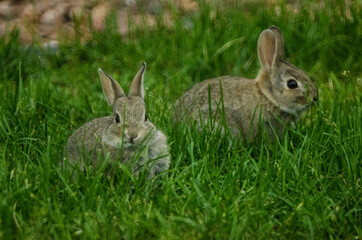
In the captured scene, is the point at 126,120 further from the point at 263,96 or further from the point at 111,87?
the point at 263,96

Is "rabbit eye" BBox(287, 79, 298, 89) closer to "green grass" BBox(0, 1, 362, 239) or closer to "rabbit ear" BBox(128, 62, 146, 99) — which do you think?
"green grass" BBox(0, 1, 362, 239)

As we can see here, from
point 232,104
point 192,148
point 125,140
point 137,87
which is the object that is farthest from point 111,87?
point 232,104

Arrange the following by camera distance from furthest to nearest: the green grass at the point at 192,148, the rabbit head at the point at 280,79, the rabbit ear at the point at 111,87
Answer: the rabbit head at the point at 280,79, the rabbit ear at the point at 111,87, the green grass at the point at 192,148

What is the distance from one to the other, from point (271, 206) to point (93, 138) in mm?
1480

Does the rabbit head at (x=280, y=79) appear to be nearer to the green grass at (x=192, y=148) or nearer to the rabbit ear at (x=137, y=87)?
the green grass at (x=192, y=148)

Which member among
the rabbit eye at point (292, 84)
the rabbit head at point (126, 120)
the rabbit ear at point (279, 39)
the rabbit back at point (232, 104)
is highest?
the rabbit ear at point (279, 39)

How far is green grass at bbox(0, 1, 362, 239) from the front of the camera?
12.6ft

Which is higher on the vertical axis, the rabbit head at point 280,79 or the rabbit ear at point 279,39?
the rabbit ear at point 279,39

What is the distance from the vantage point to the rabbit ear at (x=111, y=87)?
5.07 meters

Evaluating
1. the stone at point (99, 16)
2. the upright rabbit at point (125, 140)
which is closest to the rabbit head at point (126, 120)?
the upright rabbit at point (125, 140)

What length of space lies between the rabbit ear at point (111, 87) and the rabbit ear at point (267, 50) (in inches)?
57.9

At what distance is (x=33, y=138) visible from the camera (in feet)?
16.6

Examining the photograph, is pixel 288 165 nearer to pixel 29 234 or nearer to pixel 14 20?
pixel 29 234

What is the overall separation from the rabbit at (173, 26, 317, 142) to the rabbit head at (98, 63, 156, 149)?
0.67 meters
